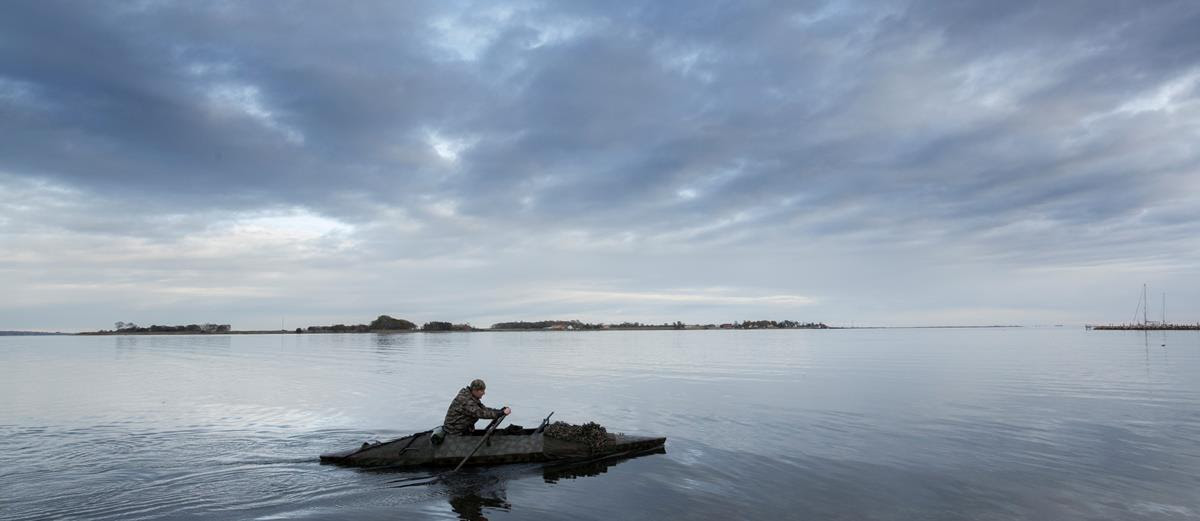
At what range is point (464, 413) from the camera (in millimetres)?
19812

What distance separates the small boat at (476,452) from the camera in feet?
62.7

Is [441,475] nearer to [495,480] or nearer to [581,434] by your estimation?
[495,480]

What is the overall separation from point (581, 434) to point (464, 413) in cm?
370

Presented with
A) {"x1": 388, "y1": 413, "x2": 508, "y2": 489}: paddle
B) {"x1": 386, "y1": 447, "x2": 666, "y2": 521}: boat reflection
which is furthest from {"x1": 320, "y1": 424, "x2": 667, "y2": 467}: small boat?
{"x1": 386, "y1": 447, "x2": 666, "y2": 521}: boat reflection

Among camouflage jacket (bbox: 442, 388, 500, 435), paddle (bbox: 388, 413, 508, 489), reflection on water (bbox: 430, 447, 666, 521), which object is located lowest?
reflection on water (bbox: 430, 447, 666, 521)

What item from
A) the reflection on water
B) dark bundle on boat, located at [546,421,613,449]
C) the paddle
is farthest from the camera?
dark bundle on boat, located at [546,421,613,449]

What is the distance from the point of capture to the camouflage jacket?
19.6m

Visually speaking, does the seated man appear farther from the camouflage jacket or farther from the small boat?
the small boat

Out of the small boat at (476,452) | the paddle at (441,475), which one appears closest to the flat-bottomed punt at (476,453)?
the small boat at (476,452)

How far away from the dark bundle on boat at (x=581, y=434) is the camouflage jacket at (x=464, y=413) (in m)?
2.01

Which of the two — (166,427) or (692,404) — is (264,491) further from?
(692,404)

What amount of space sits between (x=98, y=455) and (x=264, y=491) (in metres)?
8.99

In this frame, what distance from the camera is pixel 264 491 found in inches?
650

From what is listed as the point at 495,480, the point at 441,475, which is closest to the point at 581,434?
the point at 495,480
